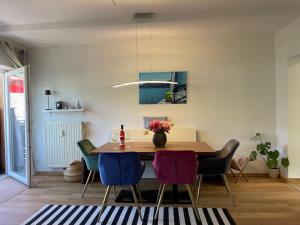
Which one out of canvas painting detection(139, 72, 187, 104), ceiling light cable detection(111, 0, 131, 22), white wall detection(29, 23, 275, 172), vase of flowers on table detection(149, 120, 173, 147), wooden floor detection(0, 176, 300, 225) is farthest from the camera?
canvas painting detection(139, 72, 187, 104)

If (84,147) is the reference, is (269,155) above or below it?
below

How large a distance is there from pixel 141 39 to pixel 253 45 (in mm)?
2071

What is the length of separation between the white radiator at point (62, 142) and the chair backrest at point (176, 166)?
2622 mm

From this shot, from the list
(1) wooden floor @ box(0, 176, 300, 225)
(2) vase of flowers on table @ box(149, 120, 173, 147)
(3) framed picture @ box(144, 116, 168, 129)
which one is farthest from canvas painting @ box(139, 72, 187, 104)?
(1) wooden floor @ box(0, 176, 300, 225)

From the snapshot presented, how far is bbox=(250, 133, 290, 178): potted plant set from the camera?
473 centimetres

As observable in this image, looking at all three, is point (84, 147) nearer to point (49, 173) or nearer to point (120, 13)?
point (49, 173)

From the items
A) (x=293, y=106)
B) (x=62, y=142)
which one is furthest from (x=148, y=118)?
(x=293, y=106)

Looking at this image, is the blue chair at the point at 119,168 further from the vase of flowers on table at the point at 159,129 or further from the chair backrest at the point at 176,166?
the vase of flowers on table at the point at 159,129

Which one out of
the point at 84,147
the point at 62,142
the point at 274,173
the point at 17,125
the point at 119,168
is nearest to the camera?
the point at 119,168

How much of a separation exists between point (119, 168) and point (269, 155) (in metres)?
2.92

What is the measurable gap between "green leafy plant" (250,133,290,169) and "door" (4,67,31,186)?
12.9 feet

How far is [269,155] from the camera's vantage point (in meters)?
4.75

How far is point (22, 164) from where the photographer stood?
504 centimetres

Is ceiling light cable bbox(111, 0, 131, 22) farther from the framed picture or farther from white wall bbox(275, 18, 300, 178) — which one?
white wall bbox(275, 18, 300, 178)
